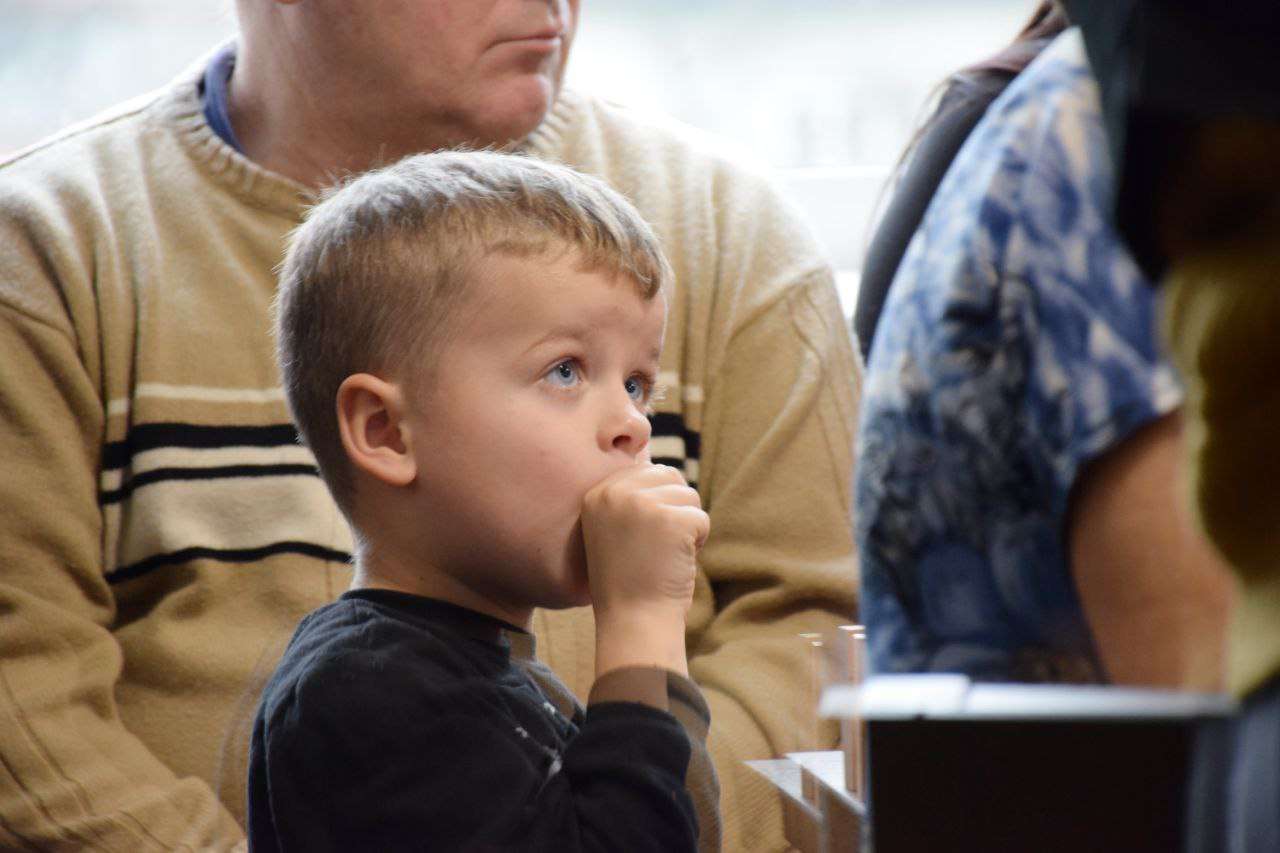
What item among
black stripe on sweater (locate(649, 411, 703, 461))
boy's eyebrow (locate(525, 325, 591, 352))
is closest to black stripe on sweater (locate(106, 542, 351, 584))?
black stripe on sweater (locate(649, 411, 703, 461))

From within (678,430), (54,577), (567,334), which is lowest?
(54,577)

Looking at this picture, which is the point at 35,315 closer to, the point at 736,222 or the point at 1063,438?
the point at 736,222

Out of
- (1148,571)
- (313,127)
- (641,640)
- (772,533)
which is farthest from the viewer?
(313,127)

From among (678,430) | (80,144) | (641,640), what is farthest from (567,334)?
(80,144)

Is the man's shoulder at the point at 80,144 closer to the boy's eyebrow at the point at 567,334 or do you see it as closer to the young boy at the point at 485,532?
the young boy at the point at 485,532

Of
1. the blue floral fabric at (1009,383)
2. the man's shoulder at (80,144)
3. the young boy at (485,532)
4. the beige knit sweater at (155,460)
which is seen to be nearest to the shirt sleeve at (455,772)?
the young boy at (485,532)

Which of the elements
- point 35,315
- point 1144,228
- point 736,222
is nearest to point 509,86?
point 736,222

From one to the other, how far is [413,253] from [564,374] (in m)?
0.10

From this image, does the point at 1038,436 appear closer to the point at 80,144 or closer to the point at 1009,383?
the point at 1009,383

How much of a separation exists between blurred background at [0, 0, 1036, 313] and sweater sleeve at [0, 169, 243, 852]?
1.07 ft

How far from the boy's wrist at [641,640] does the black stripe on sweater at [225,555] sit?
497mm

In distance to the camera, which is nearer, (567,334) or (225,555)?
(567,334)

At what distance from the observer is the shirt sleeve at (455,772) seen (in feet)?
1.73

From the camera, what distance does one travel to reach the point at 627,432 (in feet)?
1.87
